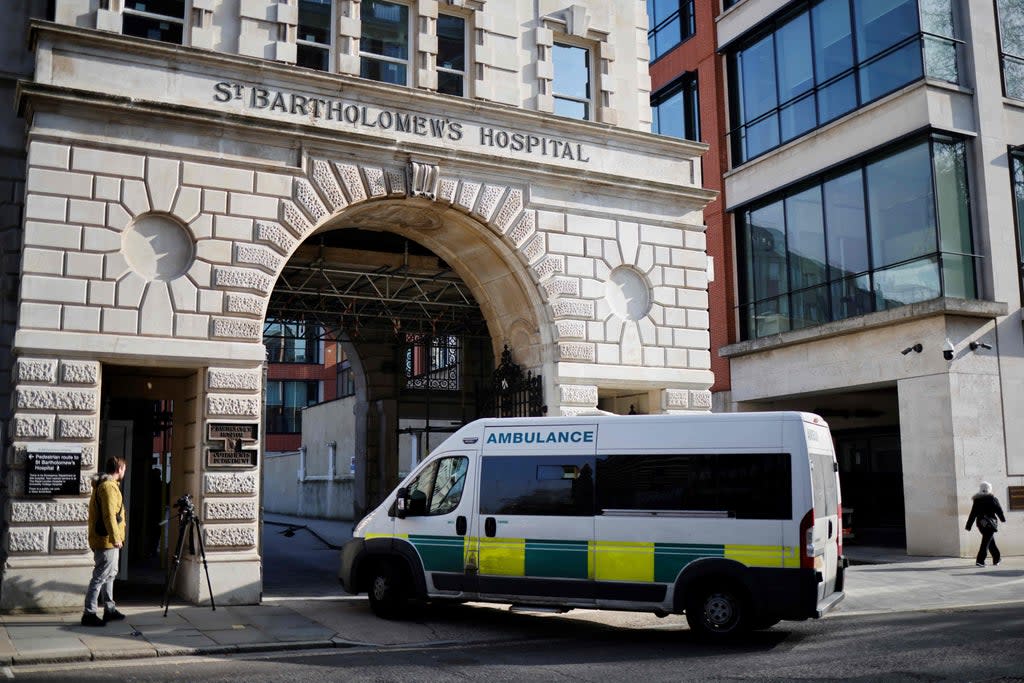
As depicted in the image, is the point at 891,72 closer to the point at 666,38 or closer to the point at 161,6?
the point at 666,38

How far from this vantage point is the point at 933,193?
21375mm

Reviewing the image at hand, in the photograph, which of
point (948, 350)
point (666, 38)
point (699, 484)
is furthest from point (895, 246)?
point (699, 484)

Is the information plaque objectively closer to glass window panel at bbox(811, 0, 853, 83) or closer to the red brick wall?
the red brick wall

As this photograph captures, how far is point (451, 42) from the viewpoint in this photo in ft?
56.5

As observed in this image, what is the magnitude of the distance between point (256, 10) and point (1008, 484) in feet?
57.6

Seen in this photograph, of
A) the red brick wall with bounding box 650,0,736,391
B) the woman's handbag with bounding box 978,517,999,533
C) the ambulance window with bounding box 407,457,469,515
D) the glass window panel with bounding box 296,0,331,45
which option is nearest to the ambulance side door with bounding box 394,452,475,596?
the ambulance window with bounding box 407,457,469,515

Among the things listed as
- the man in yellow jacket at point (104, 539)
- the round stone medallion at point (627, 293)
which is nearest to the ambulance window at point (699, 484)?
the man in yellow jacket at point (104, 539)

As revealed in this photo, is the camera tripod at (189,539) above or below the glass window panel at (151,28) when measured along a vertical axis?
below

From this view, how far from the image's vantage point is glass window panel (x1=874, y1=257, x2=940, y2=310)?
70.5ft

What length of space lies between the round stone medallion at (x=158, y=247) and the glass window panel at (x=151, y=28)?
9.23 ft

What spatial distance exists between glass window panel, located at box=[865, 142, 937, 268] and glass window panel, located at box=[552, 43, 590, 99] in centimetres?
826

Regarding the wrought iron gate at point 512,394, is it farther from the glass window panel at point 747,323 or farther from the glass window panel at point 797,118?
the glass window panel at point 797,118

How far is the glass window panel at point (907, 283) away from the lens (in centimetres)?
2150

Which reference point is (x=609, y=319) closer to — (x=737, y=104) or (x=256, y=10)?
(x=256, y=10)
